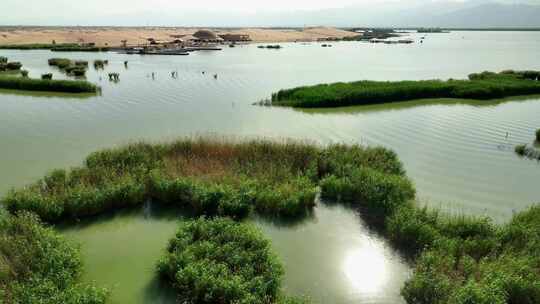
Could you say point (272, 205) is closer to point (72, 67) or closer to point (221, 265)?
point (221, 265)

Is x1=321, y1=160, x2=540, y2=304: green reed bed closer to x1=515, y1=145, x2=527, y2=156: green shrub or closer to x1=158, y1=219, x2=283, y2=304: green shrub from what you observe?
x1=158, y1=219, x2=283, y2=304: green shrub

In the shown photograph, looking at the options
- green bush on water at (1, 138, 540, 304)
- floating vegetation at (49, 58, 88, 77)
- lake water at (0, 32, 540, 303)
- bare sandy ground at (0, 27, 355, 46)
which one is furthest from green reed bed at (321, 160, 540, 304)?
bare sandy ground at (0, 27, 355, 46)

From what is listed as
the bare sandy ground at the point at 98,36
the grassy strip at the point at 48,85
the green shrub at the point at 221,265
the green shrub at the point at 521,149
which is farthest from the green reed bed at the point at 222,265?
the bare sandy ground at the point at 98,36

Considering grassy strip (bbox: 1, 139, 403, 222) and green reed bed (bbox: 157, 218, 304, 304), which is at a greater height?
grassy strip (bbox: 1, 139, 403, 222)

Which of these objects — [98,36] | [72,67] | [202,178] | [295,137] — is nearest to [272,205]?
[202,178]

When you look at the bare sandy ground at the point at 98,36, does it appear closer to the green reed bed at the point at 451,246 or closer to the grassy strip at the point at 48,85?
the grassy strip at the point at 48,85

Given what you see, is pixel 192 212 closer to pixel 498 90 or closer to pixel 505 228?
pixel 505 228

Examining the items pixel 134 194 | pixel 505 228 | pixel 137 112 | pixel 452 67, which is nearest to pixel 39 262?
pixel 134 194
